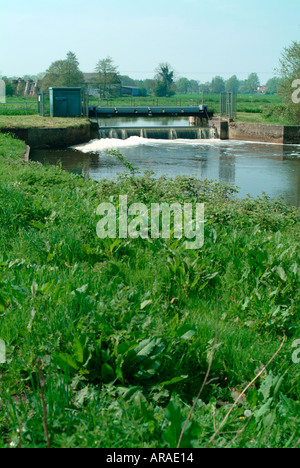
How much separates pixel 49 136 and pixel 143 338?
72.5 feet

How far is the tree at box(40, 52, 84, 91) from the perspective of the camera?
197ft

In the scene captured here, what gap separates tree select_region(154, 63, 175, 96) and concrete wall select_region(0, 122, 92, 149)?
242 ft

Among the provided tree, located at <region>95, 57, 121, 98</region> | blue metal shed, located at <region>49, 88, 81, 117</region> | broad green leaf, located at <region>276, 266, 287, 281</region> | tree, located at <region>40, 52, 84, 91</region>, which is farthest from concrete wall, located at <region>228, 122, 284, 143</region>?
tree, located at <region>95, 57, 121, 98</region>

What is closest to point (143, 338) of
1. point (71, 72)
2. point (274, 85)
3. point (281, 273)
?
point (281, 273)

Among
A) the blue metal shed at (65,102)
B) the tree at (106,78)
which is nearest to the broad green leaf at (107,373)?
the blue metal shed at (65,102)

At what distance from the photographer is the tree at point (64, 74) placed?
60156mm

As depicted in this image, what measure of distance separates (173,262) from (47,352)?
72.6 inches

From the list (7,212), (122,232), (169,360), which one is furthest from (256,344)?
(7,212)

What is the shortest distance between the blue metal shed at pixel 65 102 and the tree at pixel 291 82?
39.9 feet

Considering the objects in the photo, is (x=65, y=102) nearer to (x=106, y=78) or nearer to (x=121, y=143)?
(x=121, y=143)

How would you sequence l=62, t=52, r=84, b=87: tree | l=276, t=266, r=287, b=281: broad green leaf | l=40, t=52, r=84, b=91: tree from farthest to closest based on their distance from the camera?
l=62, t=52, r=84, b=87: tree < l=40, t=52, r=84, b=91: tree < l=276, t=266, r=287, b=281: broad green leaf

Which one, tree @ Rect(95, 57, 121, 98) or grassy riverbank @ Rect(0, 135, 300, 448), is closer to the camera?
grassy riverbank @ Rect(0, 135, 300, 448)

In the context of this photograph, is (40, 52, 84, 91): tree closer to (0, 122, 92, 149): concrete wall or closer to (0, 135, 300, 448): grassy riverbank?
(0, 122, 92, 149): concrete wall

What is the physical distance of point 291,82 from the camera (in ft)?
98.1
